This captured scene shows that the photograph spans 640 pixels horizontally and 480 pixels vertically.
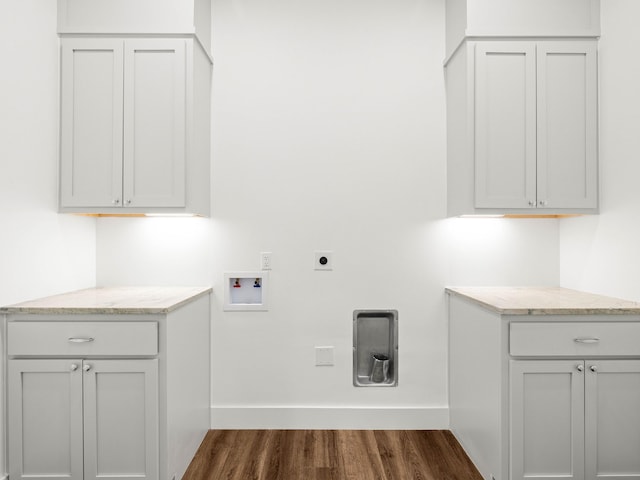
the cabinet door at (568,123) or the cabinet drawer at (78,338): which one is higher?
the cabinet door at (568,123)

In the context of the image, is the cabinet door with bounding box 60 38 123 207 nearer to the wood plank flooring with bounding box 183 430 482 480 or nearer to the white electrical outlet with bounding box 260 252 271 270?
the white electrical outlet with bounding box 260 252 271 270

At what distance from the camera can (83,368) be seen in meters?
1.89

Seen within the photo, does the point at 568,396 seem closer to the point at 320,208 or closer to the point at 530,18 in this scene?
the point at 320,208

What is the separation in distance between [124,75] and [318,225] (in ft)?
4.58

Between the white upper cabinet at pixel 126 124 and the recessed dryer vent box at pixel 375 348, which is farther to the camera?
the recessed dryer vent box at pixel 375 348

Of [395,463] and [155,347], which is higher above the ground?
[155,347]

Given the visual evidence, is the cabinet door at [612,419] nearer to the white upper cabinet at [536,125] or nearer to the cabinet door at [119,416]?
the white upper cabinet at [536,125]

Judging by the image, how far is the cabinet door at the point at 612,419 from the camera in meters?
1.91

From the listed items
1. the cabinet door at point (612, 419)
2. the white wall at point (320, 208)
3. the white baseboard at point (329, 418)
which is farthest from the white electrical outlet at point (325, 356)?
the cabinet door at point (612, 419)

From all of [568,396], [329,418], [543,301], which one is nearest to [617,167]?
[543,301]

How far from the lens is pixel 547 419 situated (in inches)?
75.0

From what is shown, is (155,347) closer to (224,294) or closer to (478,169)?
(224,294)

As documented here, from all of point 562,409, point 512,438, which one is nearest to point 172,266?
point 512,438

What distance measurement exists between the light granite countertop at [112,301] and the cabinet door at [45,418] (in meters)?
0.24
